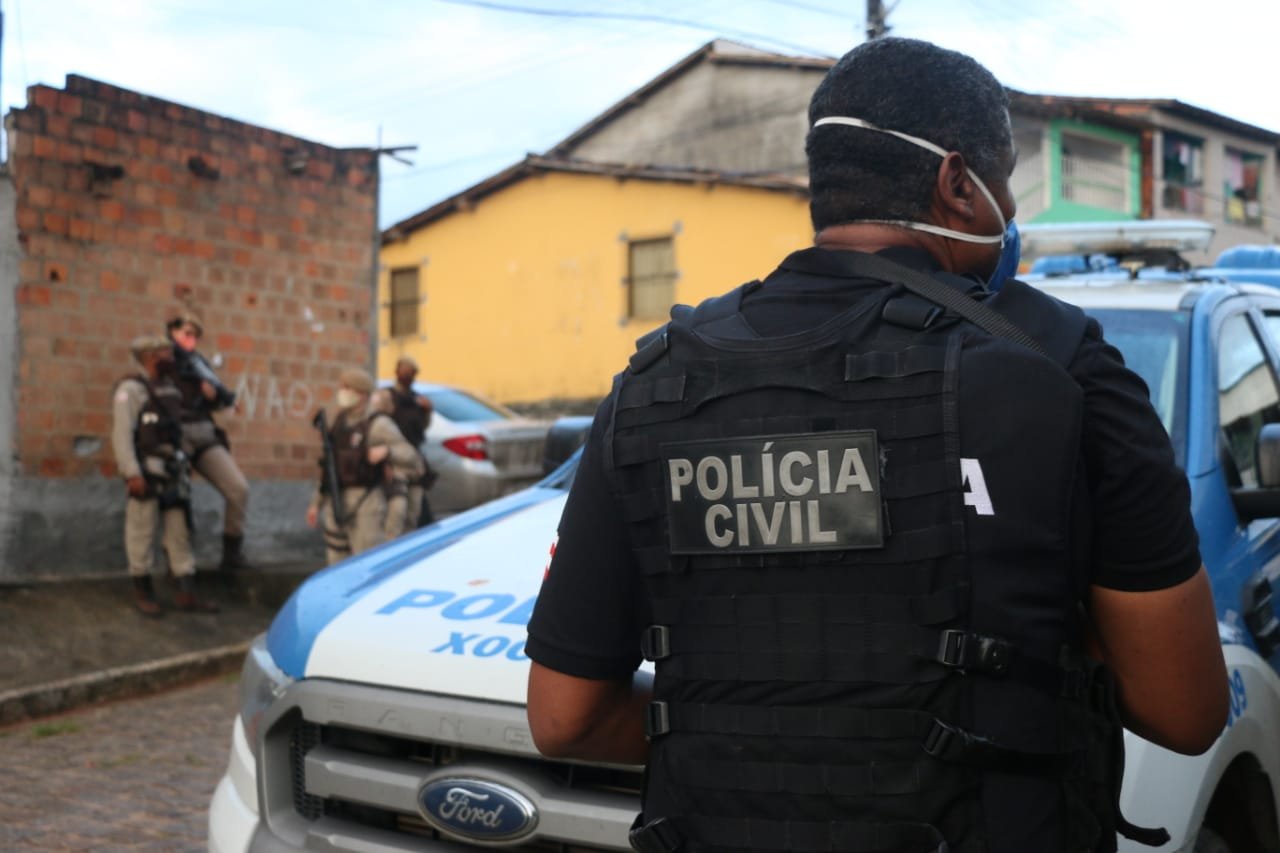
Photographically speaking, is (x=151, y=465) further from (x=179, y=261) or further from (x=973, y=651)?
(x=973, y=651)

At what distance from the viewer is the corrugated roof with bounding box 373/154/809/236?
21203 mm

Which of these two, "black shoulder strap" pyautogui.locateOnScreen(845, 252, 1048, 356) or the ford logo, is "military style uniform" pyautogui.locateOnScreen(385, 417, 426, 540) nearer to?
the ford logo

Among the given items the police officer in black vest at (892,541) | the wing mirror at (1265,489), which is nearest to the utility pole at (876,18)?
the wing mirror at (1265,489)

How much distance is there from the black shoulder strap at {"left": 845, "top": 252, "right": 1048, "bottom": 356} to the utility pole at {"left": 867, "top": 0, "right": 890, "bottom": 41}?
49.2 feet

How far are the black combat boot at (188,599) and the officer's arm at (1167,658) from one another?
7.48 metres

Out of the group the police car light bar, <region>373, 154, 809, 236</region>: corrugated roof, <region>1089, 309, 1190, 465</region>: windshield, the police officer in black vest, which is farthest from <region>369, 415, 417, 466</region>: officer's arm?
<region>373, 154, 809, 236</region>: corrugated roof

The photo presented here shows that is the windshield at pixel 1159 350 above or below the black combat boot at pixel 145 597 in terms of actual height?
above

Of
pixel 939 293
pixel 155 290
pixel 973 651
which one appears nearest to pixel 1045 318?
pixel 939 293

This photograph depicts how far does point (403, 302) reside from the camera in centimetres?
2741

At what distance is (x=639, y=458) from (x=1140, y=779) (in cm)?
125

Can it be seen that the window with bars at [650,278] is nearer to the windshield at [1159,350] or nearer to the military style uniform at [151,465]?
the military style uniform at [151,465]

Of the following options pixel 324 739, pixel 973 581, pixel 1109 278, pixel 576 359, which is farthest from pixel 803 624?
pixel 576 359

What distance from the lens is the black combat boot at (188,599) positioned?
839cm

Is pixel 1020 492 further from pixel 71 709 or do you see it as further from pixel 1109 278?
pixel 71 709
